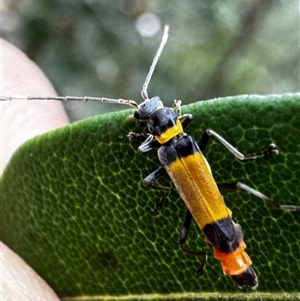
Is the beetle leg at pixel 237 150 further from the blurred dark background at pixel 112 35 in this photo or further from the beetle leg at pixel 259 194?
the blurred dark background at pixel 112 35

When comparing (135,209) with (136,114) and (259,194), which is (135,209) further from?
(259,194)

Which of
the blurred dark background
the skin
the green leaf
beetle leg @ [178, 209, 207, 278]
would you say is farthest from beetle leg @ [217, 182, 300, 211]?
the blurred dark background

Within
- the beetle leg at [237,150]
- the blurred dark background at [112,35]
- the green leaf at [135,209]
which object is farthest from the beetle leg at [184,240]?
the blurred dark background at [112,35]

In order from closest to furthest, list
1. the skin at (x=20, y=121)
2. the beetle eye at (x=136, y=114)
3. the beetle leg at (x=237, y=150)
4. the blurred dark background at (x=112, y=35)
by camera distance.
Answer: the beetle leg at (x=237, y=150) < the beetle eye at (x=136, y=114) < the skin at (x=20, y=121) < the blurred dark background at (x=112, y=35)

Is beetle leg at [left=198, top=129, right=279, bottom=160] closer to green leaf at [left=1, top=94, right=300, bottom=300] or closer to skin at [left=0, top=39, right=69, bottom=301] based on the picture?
green leaf at [left=1, top=94, right=300, bottom=300]

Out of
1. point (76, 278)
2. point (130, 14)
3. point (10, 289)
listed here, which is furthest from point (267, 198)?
point (130, 14)
